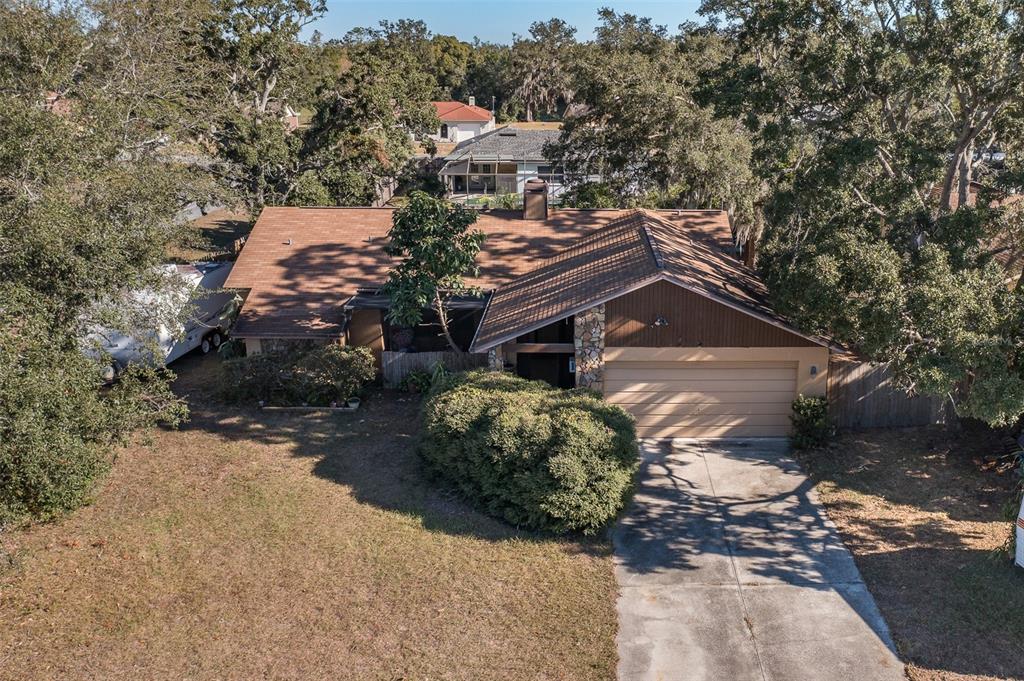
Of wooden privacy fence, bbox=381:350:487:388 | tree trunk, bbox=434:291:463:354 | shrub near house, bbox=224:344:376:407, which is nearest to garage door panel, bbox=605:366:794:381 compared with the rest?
wooden privacy fence, bbox=381:350:487:388

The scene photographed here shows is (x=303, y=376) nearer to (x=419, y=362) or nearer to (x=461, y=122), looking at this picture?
(x=419, y=362)

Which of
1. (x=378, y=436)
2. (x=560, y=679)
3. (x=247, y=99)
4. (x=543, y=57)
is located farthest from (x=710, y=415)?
(x=543, y=57)

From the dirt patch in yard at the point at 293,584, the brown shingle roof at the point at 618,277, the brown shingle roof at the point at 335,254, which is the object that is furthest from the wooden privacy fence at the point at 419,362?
the dirt patch in yard at the point at 293,584

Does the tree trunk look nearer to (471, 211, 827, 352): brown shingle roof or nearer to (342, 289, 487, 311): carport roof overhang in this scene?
(342, 289, 487, 311): carport roof overhang

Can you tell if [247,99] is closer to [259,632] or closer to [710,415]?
[710,415]

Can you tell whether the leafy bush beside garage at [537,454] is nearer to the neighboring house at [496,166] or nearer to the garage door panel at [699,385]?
the garage door panel at [699,385]

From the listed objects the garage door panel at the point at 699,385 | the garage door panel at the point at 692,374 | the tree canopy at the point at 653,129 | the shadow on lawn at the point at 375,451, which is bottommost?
the shadow on lawn at the point at 375,451
